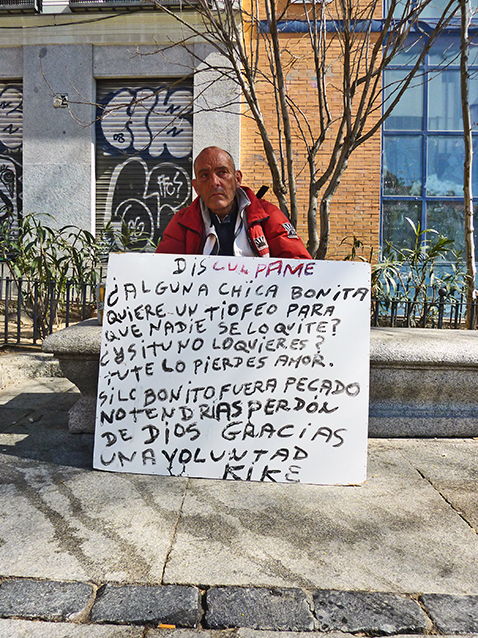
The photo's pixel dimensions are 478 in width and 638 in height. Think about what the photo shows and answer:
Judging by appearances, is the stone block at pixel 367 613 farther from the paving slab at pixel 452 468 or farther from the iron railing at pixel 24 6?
the iron railing at pixel 24 6

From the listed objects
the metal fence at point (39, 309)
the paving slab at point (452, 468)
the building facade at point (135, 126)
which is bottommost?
the paving slab at point (452, 468)

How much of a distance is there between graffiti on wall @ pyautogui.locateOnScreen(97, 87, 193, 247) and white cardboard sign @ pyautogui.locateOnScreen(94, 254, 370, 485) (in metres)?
7.03

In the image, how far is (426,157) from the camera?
1046 cm

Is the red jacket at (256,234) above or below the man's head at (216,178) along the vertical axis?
below

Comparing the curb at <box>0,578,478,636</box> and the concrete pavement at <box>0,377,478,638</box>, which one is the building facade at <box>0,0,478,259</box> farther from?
the curb at <box>0,578,478,636</box>

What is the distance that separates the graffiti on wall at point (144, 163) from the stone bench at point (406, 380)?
21.7 feet

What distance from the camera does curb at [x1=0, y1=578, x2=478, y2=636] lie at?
1.63 m

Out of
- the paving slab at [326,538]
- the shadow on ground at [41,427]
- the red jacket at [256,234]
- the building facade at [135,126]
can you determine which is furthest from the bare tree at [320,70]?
the building facade at [135,126]

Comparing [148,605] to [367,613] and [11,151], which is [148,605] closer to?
[367,613]

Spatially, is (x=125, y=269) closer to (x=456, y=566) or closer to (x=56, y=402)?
(x=56, y=402)

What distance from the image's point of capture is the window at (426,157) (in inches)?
410

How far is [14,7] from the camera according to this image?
9.51 m

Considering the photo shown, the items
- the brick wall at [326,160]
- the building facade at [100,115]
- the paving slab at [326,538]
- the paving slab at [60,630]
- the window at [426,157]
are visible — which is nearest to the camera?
the paving slab at [60,630]

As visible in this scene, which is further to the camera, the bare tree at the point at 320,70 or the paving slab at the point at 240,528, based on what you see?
the bare tree at the point at 320,70
